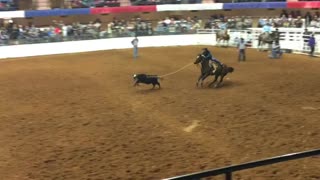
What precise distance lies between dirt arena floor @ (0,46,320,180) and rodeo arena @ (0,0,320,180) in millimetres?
33

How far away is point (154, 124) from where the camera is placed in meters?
12.2

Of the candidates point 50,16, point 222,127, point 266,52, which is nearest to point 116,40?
point 50,16

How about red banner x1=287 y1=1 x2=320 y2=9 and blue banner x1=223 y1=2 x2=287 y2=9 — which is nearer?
red banner x1=287 y1=1 x2=320 y2=9

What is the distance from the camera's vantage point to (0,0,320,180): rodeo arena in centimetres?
891

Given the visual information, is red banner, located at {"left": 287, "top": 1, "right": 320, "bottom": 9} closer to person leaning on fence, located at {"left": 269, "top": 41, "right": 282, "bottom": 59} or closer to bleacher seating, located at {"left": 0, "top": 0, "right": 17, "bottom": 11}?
person leaning on fence, located at {"left": 269, "top": 41, "right": 282, "bottom": 59}

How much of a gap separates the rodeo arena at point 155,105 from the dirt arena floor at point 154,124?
3 centimetres

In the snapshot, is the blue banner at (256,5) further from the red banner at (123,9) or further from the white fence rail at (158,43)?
the red banner at (123,9)

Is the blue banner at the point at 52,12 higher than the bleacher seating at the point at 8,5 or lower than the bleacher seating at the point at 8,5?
lower

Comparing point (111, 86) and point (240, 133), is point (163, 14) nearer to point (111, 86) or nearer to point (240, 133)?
point (111, 86)

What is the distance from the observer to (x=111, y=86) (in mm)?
18219

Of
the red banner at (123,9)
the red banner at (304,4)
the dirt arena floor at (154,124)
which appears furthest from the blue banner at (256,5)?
the dirt arena floor at (154,124)

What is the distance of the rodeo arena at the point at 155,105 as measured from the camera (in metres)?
8.91

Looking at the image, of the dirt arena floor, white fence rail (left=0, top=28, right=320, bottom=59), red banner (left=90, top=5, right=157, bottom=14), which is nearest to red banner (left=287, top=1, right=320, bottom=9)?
white fence rail (left=0, top=28, right=320, bottom=59)

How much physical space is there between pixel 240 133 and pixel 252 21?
99.2 feet
